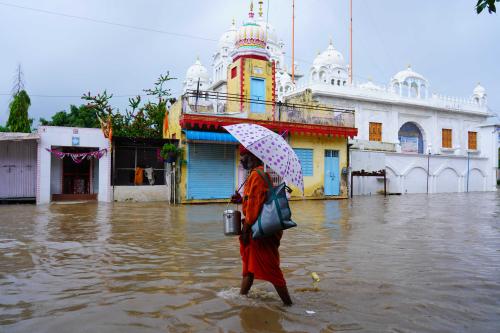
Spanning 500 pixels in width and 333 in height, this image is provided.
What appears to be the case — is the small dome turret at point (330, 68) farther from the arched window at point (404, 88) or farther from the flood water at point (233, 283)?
the flood water at point (233, 283)

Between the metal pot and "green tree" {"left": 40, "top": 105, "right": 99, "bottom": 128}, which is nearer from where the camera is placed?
the metal pot

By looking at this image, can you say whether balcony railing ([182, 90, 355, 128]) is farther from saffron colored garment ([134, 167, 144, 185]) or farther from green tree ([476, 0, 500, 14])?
green tree ([476, 0, 500, 14])

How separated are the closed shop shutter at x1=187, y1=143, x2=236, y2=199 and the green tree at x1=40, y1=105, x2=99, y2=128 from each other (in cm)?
1807

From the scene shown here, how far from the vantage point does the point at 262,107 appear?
802 inches

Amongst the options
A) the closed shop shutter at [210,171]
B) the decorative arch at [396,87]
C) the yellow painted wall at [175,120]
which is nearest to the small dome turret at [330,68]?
the decorative arch at [396,87]

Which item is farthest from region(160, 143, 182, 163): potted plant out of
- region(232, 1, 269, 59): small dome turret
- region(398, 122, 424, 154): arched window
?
region(398, 122, 424, 154): arched window

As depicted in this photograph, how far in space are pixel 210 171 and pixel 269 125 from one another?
3576 mm

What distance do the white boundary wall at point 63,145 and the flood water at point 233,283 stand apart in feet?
29.7

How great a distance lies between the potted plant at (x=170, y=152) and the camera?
57.5 feet

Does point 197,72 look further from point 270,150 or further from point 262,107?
point 270,150

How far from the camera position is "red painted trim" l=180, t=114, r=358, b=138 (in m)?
18.0

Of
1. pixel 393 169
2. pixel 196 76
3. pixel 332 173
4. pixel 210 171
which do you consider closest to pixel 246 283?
pixel 210 171

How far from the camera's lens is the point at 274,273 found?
3.91 m

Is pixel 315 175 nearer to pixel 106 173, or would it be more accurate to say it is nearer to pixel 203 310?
pixel 106 173
